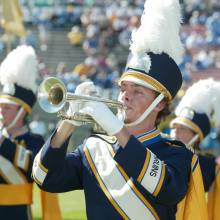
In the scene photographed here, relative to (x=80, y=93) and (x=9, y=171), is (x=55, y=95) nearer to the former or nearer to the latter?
(x=80, y=93)

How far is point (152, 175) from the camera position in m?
3.68

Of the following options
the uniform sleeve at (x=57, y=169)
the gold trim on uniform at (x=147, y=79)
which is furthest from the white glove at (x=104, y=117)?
the gold trim on uniform at (x=147, y=79)

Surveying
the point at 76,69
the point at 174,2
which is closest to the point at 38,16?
the point at 76,69

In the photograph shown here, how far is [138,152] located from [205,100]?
349 cm

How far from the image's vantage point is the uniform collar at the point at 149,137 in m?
4.02

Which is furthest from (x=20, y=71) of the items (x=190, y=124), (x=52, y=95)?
(x=52, y=95)

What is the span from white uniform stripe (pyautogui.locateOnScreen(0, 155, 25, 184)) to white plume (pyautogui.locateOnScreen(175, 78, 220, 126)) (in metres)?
1.71

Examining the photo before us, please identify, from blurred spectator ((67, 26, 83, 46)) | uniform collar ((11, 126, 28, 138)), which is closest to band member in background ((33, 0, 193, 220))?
uniform collar ((11, 126, 28, 138))

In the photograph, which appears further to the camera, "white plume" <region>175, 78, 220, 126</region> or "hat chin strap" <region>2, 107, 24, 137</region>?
"white plume" <region>175, 78, 220, 126</region>

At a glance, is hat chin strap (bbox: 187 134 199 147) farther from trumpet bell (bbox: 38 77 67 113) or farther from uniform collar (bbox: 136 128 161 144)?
trumpet bell (bbox: 38 77 67 113)

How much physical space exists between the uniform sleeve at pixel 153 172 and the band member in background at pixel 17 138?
2.34 metres

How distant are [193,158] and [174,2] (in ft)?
2.77

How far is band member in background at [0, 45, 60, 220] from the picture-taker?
5.96 meters

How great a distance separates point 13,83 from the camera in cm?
664
